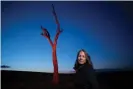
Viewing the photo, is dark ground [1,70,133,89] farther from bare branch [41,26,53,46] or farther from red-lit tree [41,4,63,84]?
bare branch [41,26,53,46]

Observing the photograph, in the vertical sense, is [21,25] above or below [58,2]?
below

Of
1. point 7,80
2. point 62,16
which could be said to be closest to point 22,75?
point 7,80

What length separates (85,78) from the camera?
183 cm

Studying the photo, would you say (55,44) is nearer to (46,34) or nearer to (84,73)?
Answer: (46,34)

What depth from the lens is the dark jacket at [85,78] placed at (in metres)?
1.83

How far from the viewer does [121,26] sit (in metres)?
1.87

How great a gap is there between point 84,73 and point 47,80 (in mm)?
283

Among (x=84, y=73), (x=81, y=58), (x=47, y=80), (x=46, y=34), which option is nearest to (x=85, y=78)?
(x=84, y=73)

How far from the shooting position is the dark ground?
1832 millimetres

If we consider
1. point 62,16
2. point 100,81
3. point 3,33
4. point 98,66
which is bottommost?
point 100,81

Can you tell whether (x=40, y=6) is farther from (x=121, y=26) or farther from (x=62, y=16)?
(x=121, y=26)

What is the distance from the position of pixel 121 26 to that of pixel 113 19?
8 centimetres

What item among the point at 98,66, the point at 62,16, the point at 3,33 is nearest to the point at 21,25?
the point at 3,33

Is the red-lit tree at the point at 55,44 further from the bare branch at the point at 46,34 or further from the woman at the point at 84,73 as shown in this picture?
the woman at the point at 84,73
